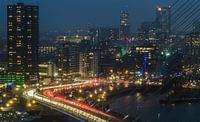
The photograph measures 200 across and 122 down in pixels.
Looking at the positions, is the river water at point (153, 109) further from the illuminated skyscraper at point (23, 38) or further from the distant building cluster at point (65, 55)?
the illuminated skyscraper at point (23, 38)

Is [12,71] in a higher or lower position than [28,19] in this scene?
lower

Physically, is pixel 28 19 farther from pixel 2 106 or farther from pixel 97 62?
pixel 2 106

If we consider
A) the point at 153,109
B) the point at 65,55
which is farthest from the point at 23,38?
the point at 153,109

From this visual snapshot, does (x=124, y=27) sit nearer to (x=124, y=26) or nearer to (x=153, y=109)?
(x=124, y=26)

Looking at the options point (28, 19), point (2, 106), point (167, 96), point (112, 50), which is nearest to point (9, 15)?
point (28, 19)

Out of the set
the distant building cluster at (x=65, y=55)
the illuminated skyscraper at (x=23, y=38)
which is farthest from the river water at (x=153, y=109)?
the illuminated skyscraper at (x=23, y=38)
